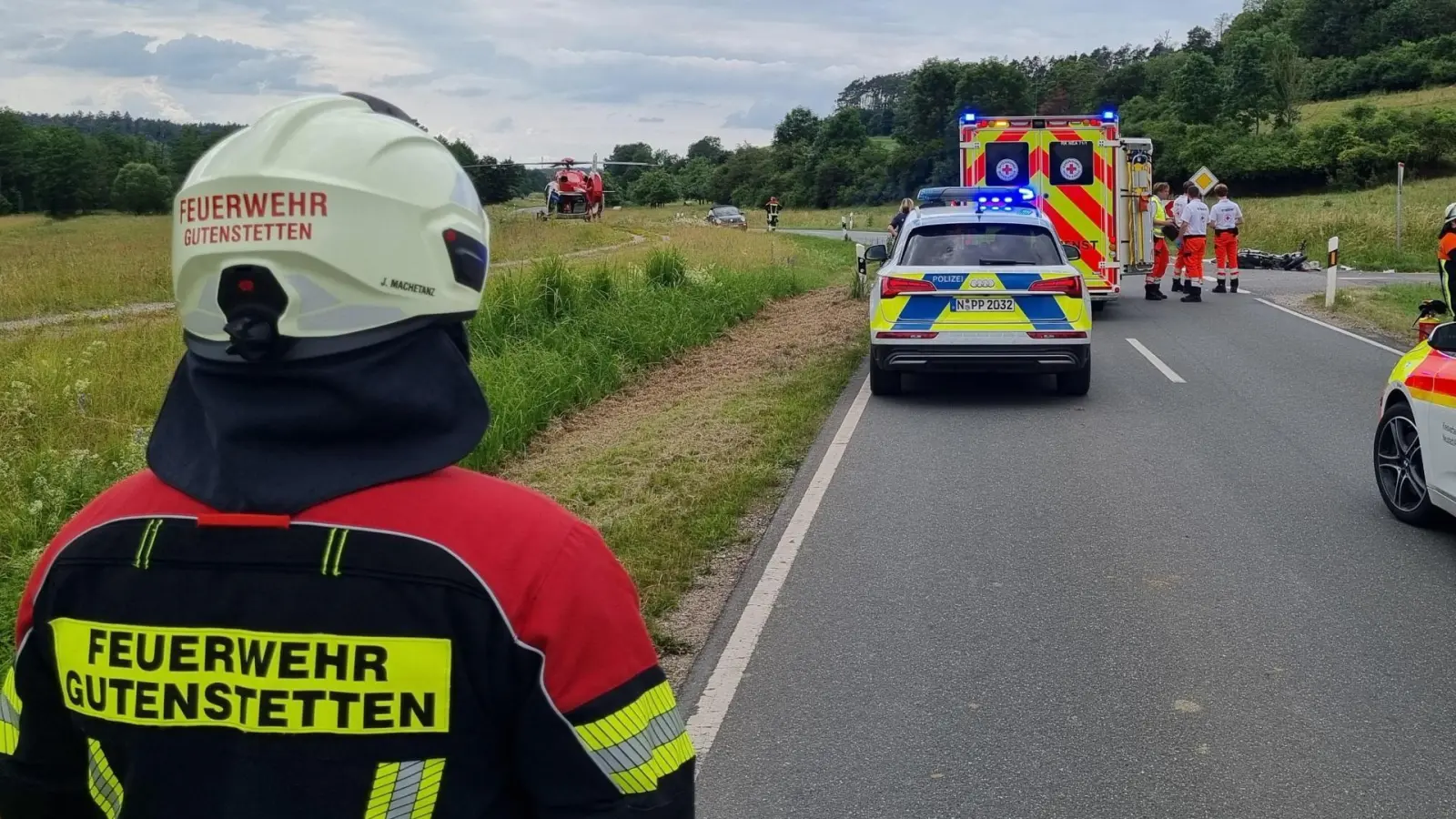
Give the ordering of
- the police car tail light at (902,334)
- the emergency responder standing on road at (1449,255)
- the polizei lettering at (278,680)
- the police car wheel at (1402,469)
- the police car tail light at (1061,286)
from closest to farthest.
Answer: the polizei lettering at (278,680) → the police car wheel at (1402,469) → the emergency responder standing on road at (1449,255) → the police car tail light at (1061,286) → the police car tail light at (902,334)

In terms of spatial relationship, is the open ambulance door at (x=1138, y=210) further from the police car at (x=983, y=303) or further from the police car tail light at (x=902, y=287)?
the police car tail light at (x=902, y=287)

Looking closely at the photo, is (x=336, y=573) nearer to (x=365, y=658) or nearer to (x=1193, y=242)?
(x=365, y=658)

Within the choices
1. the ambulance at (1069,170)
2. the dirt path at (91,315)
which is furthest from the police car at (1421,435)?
the dirt path at (91,315)

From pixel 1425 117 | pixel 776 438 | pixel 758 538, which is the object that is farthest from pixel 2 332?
pixel 1425 117

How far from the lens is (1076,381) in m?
12.3

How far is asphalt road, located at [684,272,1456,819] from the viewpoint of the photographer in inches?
171

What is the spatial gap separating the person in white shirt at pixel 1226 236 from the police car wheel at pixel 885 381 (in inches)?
469

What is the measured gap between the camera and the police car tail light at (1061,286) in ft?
38.4

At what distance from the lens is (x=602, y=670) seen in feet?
5.22

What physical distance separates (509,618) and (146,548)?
1.46 ft

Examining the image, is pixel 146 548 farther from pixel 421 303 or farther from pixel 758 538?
pixel 758 538

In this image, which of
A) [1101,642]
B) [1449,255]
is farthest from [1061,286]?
[1101,642]

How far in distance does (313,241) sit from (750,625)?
15.2 feet

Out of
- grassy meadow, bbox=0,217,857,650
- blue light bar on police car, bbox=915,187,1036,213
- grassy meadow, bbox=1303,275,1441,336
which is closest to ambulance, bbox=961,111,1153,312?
blue light bar on police car, bbox=915,187,1036,213
